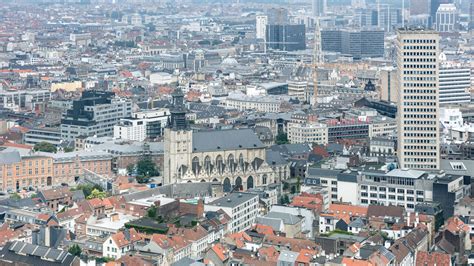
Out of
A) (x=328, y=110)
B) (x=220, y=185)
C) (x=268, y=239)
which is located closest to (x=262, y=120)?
(x=328, y=110)

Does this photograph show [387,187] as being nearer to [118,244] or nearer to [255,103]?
[118,244]

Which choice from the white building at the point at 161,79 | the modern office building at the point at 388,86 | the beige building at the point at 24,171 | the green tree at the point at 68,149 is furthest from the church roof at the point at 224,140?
the white building at the point at 161,79

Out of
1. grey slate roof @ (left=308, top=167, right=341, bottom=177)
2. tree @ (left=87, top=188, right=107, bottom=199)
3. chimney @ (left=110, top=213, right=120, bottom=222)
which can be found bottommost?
tree @ (left=87, top=188, right=107, bottom=199)

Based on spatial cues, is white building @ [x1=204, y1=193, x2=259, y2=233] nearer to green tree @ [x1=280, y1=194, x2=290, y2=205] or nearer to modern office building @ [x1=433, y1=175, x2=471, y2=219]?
green tree @ [x1=280, y1=194, x2=290, y2=205]

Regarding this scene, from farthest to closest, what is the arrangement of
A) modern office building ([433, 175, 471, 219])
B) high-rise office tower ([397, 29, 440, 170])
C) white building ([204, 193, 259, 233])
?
high-rise office tower ([397, 29, 440, 170]), modern office building ([433, 175, 471, 219]), white building ([204, 193, 259, 233])

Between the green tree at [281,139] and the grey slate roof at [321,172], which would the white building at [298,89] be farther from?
the grey slate roof at [321,172]

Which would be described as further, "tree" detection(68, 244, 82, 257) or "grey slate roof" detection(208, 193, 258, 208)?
"grey slate roof" detection(208, 193, 258, 208)

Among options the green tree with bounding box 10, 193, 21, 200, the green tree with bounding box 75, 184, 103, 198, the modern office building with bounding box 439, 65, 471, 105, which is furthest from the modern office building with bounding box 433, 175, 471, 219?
the modern office building with bounding box 439, 65, 471, 105
